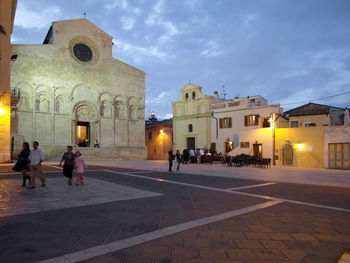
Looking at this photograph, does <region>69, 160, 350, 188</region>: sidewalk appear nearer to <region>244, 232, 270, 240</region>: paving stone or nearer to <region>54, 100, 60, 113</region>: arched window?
<region>244, 232, 270, 240</region>: paving stone

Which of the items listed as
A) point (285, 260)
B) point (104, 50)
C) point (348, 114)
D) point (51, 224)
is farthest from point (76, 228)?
point (104, 50)

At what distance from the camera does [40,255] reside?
318 cm

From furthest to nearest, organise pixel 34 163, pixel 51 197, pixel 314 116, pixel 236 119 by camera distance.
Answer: pixel 236 119, pixel 314 116, pixel 34 163, pixel 51 197

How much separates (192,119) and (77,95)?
15.9m

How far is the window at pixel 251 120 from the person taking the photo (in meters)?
29.5

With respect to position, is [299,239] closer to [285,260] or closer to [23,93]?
[285,260]

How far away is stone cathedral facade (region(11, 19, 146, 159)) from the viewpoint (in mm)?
29031

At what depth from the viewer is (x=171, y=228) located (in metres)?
4.27

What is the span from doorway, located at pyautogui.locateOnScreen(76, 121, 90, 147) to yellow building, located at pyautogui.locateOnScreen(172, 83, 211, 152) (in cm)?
1255

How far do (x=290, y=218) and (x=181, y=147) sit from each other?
3178 cm

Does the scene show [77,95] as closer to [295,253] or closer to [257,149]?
[257,149]

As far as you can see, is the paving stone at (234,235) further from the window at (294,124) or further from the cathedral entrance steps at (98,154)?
the window at (294,124)

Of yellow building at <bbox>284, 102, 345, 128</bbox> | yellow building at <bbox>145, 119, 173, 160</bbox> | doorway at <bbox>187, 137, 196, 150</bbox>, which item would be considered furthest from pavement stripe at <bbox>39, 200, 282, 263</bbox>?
yellow building at <bbox>145, 119, 173, 160</bbox>

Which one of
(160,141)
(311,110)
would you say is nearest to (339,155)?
(311,110)
